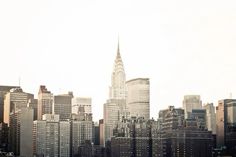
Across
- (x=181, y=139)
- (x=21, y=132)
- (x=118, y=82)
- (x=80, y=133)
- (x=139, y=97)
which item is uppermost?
(x=118, y=82)

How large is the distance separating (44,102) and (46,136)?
1064 centimetres

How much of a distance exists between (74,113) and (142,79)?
49.6 feet

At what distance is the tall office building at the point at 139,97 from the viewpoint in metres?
123

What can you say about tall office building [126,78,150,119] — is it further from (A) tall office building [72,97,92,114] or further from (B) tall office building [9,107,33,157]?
(B) tall office building [9,107,33,157]

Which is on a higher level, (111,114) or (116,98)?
(116,98)

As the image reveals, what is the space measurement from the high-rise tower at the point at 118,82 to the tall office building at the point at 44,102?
18.9 m

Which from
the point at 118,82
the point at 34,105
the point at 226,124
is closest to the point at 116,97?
the point at 118,82

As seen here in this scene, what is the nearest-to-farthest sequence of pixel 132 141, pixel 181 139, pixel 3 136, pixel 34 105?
pixel 132 141 → pixel 181 139 → pixel 3 136 → pixel 34 105

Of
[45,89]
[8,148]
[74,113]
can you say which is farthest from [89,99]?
[8,148]

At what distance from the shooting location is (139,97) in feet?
414

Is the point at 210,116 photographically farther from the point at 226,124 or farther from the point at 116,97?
the point at 116,97

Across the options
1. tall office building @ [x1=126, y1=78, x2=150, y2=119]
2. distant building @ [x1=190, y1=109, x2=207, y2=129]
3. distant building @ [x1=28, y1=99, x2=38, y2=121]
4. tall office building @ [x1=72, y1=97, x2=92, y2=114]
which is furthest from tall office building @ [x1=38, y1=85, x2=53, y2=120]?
distant building @ [x1=190, y1=109, x2=207, y2=129]

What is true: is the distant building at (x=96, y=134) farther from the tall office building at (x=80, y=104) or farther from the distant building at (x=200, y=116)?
the distant building at (x=200, y=116)

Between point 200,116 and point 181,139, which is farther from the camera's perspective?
point 200,116
